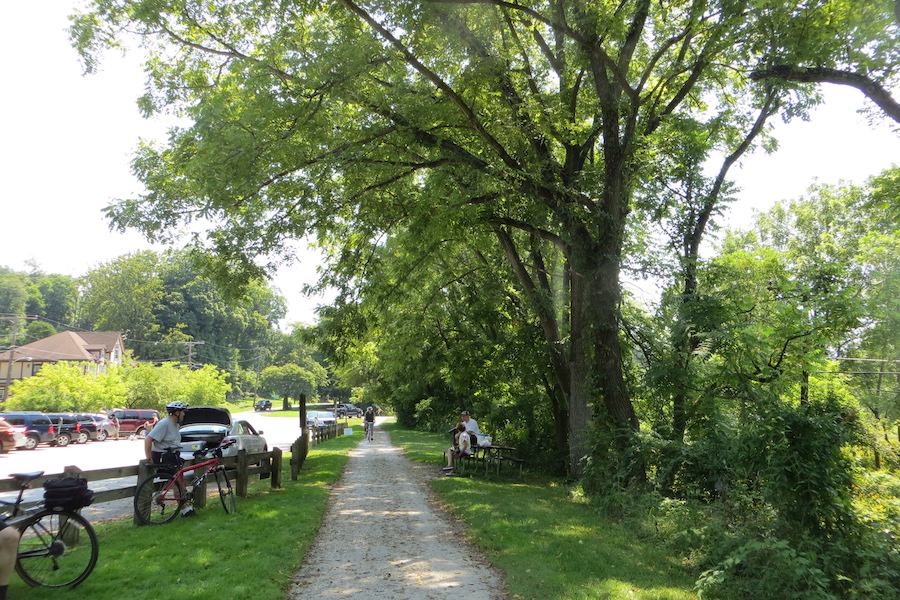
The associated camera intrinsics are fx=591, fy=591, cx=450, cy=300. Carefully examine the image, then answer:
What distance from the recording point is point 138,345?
88188 millimetres

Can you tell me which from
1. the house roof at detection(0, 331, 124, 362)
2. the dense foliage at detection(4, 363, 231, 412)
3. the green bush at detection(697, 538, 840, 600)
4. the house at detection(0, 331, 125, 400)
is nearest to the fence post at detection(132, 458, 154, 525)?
the green bush at detection(697, 538, 840, 600)

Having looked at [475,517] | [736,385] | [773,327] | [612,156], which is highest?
[612,156]

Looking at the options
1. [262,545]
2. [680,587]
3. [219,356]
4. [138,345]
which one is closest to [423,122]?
[262,545]

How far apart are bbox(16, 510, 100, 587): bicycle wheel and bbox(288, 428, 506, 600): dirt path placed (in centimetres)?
203

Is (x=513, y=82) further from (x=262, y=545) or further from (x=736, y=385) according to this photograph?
(x=262, y=545)

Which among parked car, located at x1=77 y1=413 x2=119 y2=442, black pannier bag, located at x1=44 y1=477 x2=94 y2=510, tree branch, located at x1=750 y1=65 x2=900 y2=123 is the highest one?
tree branch, located at x1=750 y1=65 x2=900 y2=123

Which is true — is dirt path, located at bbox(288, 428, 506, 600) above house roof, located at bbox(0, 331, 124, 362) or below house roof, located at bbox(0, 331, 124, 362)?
below

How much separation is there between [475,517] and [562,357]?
6309 mm

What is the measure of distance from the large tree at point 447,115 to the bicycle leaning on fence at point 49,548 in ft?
19.5

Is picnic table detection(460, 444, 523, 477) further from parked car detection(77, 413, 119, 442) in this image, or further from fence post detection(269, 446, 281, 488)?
parked car detection(77, 413, 119, 442)

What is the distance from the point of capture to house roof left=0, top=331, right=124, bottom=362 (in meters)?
63.3

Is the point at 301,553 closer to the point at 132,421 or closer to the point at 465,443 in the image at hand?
the point at 465,443

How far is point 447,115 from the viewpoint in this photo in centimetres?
1152

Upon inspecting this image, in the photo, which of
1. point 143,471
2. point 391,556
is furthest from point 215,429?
point 391,556
